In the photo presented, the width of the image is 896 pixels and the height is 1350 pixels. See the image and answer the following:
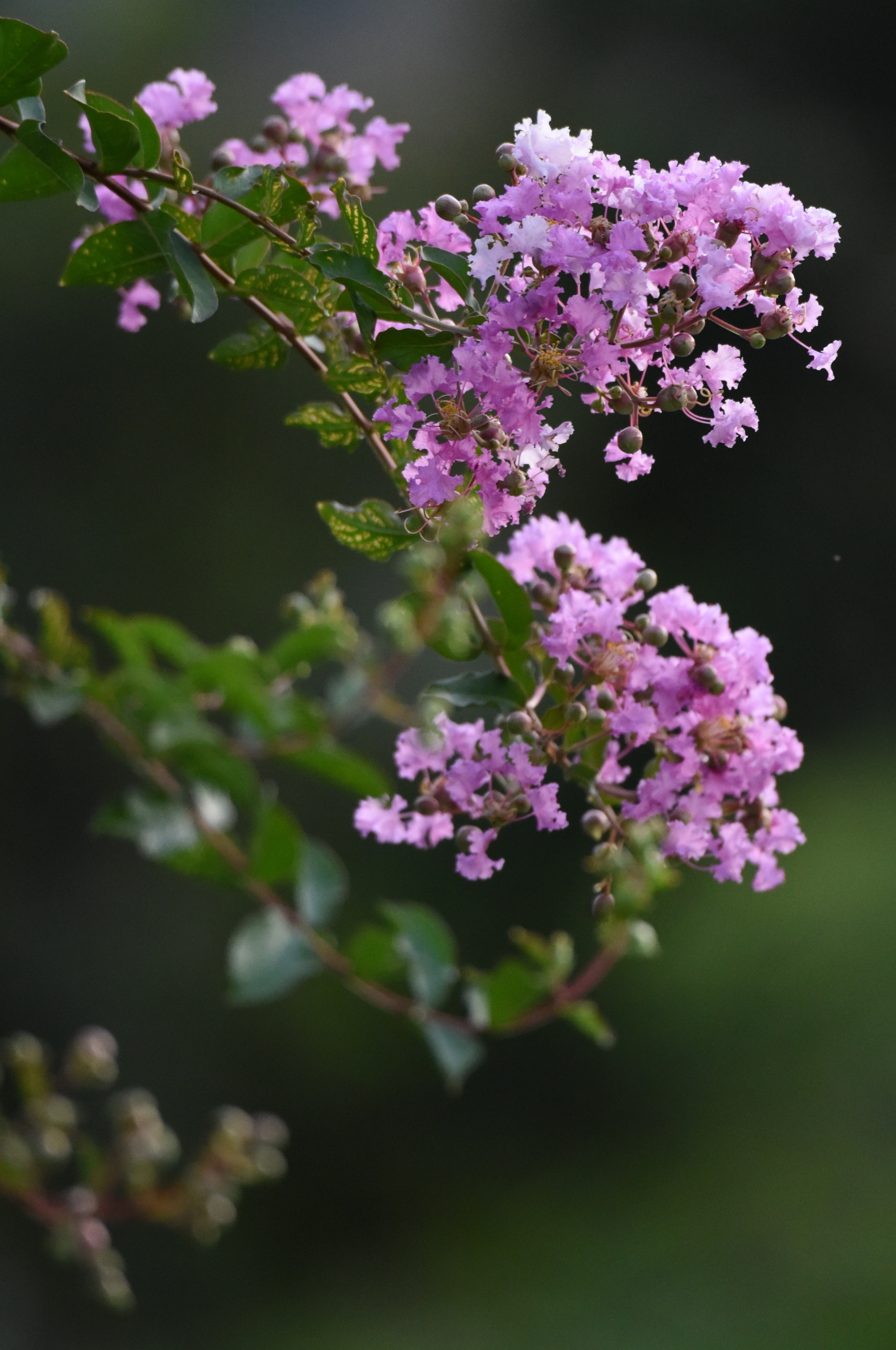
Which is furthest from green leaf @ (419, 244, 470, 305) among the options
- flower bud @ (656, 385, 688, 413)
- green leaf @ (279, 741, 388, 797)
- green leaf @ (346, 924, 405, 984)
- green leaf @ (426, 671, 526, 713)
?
green leaf @ (346, 924, 405, 984)

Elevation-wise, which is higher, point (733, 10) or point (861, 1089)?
point (733, 10)

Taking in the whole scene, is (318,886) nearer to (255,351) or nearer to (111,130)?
(255,351)

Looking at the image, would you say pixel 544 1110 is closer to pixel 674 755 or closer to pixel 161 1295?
pixel 161 1295

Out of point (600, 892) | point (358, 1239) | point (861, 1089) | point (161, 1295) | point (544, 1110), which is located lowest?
point (600, 892)

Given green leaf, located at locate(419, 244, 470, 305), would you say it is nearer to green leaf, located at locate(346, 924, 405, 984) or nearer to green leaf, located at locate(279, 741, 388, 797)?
green leaf, located at locate(279, 741, 388, 797)

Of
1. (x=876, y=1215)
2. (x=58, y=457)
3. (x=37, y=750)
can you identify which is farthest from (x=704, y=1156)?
(x=58, y=457)

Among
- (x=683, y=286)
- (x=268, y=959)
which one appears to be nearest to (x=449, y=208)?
(x=683, y=286)

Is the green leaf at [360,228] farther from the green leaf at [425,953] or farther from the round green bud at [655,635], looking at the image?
the green leaf at [425,953]
